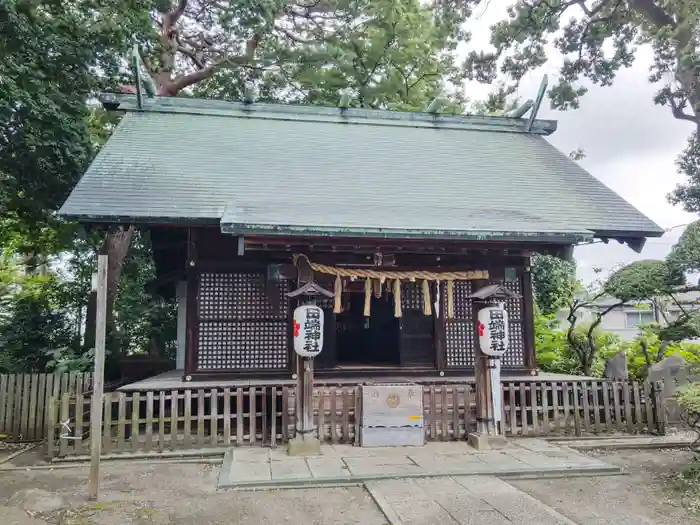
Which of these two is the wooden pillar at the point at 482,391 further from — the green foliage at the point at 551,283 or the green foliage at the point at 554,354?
the green foliage at the point at 551,283

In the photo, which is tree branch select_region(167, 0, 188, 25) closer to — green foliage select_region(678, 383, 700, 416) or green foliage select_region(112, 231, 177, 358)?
green foliage select_region(112, 231, 177, 358)

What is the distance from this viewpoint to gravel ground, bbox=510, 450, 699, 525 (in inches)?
187

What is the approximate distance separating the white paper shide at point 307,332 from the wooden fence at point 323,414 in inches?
29.5

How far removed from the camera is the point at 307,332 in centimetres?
680

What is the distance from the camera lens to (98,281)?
5426 mm

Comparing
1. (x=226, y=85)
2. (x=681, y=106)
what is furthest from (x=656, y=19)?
(x=226, y=85)

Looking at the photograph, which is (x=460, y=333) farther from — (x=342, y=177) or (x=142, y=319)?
(x=142, y=319)

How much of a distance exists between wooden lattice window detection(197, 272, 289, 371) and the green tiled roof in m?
1.45

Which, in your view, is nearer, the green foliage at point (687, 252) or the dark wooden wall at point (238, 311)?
the dark wooden wall at point (238, 311)

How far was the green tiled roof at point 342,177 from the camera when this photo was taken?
740 centimetres

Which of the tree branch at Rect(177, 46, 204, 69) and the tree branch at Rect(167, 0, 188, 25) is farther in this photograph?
the tree branch at Rect(177, 46, 204, 69)

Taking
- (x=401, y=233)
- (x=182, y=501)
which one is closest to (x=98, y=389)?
(x=182, y=501)

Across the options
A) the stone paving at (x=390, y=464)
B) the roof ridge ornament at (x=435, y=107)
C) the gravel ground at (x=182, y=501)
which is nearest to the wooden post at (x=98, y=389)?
the gravel ground at (x=182, y=501)

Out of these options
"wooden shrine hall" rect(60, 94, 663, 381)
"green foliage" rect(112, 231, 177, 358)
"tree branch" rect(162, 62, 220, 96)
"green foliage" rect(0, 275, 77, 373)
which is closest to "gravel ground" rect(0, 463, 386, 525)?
"wooden shrine hall" rect(60, 94, 663, 381)
